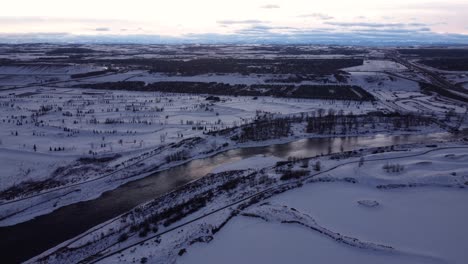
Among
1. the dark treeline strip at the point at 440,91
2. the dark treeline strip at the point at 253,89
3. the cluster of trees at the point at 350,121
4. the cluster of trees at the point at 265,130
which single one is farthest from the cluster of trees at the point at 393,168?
the dark treeline strip at the point at 440,91

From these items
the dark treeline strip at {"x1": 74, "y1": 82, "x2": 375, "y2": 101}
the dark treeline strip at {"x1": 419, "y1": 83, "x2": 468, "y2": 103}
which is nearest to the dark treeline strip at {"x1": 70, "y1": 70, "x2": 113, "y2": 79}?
the dark treeline strip at {"x1": 74, "y1": 82, "x2": 375, "y2": 101}

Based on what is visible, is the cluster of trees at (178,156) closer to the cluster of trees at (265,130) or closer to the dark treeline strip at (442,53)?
the cluster of trees at (265,130)

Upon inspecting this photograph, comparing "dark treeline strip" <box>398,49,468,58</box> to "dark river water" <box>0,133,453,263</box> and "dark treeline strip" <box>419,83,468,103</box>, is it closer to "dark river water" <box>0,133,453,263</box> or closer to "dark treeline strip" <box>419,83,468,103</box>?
"dark treeline strip" <box>419,83,468,103</box>

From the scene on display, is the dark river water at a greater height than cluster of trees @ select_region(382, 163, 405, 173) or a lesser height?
lesser

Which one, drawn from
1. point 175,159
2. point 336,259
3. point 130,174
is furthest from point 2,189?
point 336,259

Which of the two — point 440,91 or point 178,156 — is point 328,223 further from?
point 440,91

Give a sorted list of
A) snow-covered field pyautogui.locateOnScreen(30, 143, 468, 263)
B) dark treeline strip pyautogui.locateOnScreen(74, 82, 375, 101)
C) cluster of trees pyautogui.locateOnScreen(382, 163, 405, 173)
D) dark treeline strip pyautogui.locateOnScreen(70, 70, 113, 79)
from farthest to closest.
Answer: dark treeline strip pyautogui.locateOnScreen(70, 70, 113, 79)
dark treeline strip pyautogui.locateOnScreen(74, 82, 375, 101)
cluster of trees pyautogui.locateOnScreen(382, 163, 405, 173)
snow-covered field pyautogui.locateOnScreen(30, 143, 468, 263)

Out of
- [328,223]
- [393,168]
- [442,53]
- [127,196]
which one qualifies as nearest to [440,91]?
[393,168]

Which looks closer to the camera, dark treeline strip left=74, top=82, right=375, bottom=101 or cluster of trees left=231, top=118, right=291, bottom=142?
cluster of trees left=231, top=118, right=291, bottom=142
